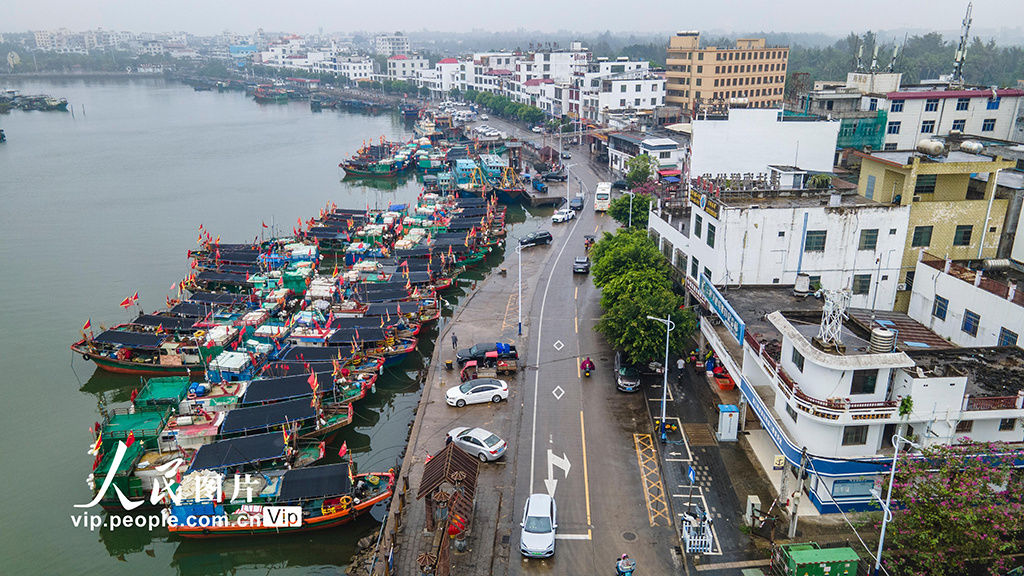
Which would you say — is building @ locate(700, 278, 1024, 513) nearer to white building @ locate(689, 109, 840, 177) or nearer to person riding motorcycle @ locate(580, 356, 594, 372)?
person riding motorcycle @ locate(580, 356, 594, 372)

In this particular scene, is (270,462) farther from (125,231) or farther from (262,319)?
(125,231)

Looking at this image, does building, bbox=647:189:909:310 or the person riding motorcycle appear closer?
building, bbox=647:189:909:310

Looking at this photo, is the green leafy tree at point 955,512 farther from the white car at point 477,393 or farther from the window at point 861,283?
the white car at point 477,393

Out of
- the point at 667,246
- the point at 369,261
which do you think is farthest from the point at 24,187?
the point at 667,246

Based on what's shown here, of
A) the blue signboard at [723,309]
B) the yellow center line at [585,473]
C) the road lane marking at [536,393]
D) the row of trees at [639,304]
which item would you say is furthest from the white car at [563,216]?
the yellow center line at [585,473]

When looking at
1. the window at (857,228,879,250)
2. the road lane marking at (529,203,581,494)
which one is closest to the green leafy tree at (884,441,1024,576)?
the road lane marking at (529,203,581,494)

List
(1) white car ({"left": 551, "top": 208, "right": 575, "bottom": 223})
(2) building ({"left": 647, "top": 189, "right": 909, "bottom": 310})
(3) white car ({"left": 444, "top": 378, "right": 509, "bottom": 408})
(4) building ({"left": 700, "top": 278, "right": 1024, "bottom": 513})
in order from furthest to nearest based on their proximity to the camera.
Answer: (1) white car ({"left": 551, "top": 208, "right": 575, "bottom": 223})
(2) building ({"left": 647, "top": 189, "right": 909, "bottom": 310})
(3) white car ({"left": 444, "top": 378, "right": 509, "bottom": 408})
(4) building ({"left": 700, "top": 278, "right": 1024, "bottom": 513})
